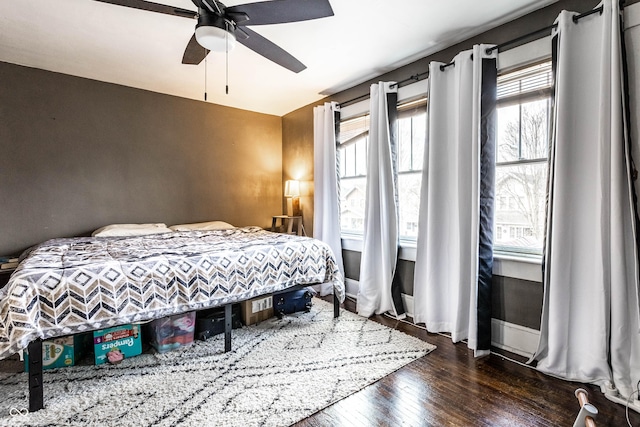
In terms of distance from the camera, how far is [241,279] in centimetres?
247

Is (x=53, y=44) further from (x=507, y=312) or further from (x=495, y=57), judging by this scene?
(x=507, y=312)

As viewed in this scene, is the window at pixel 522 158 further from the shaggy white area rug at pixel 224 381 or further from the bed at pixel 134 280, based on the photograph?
the bed at pixel 134 280

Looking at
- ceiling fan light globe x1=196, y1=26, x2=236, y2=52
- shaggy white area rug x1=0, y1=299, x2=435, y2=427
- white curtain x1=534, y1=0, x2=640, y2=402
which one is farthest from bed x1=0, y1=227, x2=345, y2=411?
white curtain x1=534, y1=0, x2=640, y2=402

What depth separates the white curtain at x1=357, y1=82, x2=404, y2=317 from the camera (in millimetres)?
3227

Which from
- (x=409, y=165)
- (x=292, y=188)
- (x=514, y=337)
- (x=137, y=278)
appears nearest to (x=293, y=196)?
(x=292, y=188)

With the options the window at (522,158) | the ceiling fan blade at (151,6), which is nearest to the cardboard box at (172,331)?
the ceiling fan blade at (151,6)

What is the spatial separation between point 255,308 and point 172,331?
73 cm

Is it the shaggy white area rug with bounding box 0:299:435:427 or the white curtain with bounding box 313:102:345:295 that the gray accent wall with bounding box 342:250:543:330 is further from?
the white curtain with bounding box 313:102:345:295

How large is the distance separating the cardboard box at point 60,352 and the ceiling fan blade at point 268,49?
234 centimetres

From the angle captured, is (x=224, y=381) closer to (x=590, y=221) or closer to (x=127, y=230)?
(x=127, y=230)

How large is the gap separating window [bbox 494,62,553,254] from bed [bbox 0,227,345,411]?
153 centimetres

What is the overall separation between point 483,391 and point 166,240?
2.88 meters

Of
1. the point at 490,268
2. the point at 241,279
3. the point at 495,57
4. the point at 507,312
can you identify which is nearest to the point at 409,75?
the point at 495,57

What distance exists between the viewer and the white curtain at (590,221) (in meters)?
1.82
